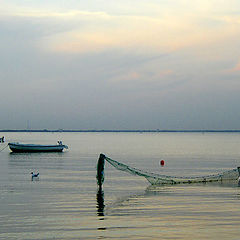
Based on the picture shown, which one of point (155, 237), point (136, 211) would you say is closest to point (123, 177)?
point (136, 211)

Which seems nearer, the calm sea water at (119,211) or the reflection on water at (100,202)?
the calm sea water at (119,211)

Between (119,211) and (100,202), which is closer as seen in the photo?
(119,211)

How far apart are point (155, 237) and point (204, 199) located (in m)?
14.2

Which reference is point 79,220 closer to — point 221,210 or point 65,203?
point 65,203

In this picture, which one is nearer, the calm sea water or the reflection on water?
the calm sea water

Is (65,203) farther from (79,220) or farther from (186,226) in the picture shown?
(186,226)

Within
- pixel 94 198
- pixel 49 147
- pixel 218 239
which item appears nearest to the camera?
pixel 218 239

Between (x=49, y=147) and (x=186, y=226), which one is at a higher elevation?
(x=49, y=147)

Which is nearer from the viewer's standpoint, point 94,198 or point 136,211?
point 136,211

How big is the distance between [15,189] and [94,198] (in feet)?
31.9

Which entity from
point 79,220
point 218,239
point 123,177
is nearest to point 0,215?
point 79,220

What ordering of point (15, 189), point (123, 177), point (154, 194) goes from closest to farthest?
point (154, 194) < point (15, 189) < point (123, 177)

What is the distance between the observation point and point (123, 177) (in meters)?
58.2

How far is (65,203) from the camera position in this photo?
35.8m
